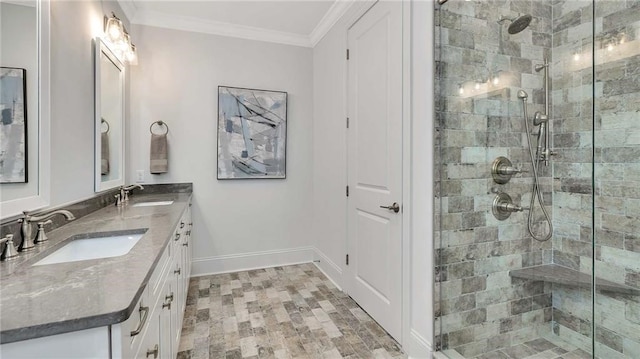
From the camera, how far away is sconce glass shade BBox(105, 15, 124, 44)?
2.31 m

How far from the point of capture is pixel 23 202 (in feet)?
4.28

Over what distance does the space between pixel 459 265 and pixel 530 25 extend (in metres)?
1.65

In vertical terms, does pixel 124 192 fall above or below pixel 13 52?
below

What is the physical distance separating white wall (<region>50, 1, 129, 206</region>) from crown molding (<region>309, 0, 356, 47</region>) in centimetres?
195

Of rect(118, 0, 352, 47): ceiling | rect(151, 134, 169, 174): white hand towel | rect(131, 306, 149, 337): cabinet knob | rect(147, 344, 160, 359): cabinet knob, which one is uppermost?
rect(118, 0, 352, 47): ceiling

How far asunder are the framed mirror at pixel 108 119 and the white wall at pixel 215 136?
0.41 meters

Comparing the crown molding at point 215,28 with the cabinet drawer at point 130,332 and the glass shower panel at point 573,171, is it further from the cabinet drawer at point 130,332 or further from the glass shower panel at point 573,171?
the cabinet drawer at point 130,332

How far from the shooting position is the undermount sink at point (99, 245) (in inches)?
55.4

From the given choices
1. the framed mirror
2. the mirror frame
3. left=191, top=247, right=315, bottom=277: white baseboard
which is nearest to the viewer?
the mirror frame

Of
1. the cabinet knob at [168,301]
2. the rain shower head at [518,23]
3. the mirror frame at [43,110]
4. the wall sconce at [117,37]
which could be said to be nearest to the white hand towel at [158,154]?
the wall sconce at [117,37]

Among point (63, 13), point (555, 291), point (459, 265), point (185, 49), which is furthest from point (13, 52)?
point (555, 291)

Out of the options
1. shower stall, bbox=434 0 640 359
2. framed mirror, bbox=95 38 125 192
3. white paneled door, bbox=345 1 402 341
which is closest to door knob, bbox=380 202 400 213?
white paneled door, bbox=345 1 402 341

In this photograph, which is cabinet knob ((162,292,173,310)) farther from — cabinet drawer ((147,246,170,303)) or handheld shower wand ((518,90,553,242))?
handheld shower wand ((518,90,553,242))

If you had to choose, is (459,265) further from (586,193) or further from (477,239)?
(586,193)
